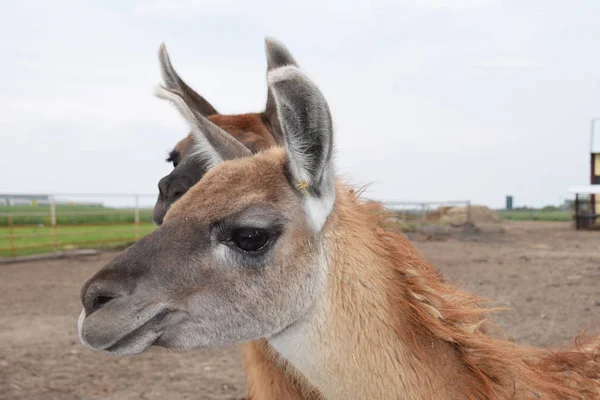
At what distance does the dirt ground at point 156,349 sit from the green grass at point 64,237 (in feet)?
4.13

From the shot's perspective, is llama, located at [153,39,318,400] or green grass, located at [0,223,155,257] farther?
green grass, located at [0,223,155,257]

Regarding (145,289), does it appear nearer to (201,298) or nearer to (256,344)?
(201,298)

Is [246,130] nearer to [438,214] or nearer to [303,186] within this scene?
[303,186]

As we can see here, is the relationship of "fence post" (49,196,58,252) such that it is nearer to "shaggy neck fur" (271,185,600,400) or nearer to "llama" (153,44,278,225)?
"llama" (153,44,278,225)

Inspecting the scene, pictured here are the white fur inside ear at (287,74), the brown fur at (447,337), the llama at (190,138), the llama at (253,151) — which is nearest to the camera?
the white fur inside ear at (287,74)

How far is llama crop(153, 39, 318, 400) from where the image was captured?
8.88 ft

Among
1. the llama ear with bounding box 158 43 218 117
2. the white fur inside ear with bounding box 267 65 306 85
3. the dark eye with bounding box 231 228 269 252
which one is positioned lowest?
the dark eye with bounding box 231 228 269 252

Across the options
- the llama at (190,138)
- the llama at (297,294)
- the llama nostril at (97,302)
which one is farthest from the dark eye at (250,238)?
the llama at (190,138)

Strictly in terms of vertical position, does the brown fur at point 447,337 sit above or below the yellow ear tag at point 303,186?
below

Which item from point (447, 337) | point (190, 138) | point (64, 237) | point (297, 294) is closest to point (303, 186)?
point (297, 294)

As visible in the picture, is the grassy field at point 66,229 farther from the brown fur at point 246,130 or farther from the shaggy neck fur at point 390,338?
the shaggy neck fur at point 390,338

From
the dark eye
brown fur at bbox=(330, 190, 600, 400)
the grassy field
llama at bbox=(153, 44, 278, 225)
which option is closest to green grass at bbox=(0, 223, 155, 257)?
the grassy field

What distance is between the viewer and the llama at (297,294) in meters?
2.09

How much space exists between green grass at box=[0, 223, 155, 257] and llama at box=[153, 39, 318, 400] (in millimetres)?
13672
